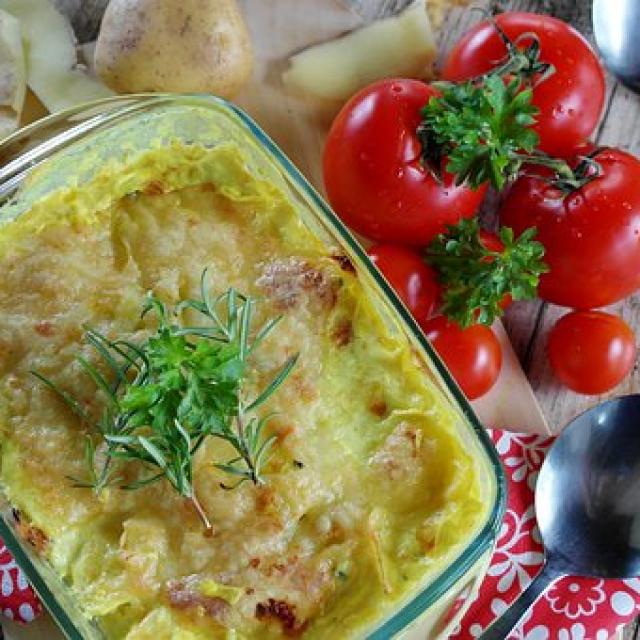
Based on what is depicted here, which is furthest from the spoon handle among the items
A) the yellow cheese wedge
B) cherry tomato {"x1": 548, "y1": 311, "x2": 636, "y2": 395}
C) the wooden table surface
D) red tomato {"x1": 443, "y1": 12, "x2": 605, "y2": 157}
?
the yellow cheese wedge

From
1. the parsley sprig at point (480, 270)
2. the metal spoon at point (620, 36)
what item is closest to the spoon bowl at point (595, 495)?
the parsley sprig at point (480, 270)

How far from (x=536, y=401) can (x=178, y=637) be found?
885 millimetres

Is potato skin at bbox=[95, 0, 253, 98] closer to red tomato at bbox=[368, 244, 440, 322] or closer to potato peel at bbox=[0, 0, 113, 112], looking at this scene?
potato peel at bbox=[0, 0, 113, 112]

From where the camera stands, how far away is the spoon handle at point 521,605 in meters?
1.98

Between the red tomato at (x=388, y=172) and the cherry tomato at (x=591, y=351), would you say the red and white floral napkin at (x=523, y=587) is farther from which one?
the red tomato at (x=388, y=172)

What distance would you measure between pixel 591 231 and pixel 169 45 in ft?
2.65

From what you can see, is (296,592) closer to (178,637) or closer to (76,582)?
(178,637)

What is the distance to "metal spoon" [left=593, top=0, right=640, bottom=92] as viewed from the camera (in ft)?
8.11

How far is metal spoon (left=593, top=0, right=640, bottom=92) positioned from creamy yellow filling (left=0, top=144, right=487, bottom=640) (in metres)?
0.93

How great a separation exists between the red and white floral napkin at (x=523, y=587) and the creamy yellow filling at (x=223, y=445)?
380mm

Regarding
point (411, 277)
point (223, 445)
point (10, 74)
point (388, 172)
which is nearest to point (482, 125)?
point (388, 172)

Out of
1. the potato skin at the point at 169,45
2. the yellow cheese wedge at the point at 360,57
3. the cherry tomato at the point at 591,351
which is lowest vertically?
the cherry tomato at the point at 591,351

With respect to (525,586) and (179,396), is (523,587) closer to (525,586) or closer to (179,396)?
(525,586)

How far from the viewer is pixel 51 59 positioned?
2.25 m
